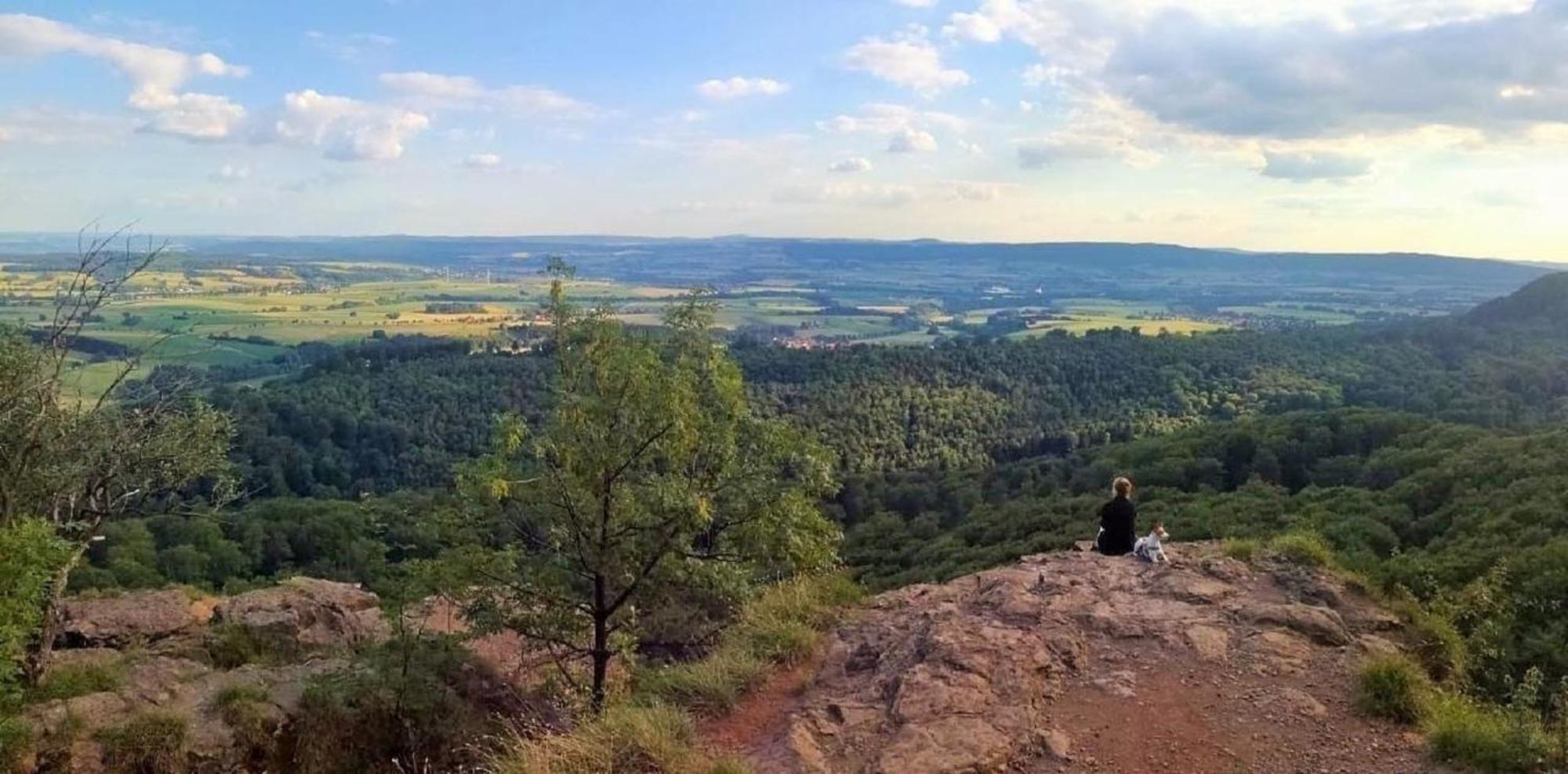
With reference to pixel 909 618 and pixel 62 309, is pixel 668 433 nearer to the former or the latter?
pixel 909 618

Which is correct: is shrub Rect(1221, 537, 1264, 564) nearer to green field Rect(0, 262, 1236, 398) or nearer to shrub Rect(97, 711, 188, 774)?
shrub Rect(97, 711, 188, 774)

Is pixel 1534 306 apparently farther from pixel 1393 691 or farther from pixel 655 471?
pixel 655 471

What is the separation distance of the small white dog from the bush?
3624 millimetres

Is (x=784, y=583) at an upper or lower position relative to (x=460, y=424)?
upper

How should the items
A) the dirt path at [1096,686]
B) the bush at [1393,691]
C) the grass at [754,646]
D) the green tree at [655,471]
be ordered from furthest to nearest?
1. the green tree at [655,471]
2. the grass at [754,646]
3. the bush at [1393,691]
4. the dirt path at [1096,686]

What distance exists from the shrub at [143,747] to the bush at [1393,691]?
1152 cm

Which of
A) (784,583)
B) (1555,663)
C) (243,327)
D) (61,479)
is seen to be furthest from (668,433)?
(243,327)

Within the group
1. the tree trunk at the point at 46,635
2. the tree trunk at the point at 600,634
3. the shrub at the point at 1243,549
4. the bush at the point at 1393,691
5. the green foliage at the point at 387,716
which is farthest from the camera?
the shrub at the point at 1243,549

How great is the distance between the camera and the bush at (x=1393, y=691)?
24.1 ft

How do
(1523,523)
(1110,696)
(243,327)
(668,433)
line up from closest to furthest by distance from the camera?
(1110,696) → (668,433) → (1523,523) → (243,327)

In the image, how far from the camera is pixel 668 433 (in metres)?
9.45

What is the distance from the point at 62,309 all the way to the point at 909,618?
10801 millimetres

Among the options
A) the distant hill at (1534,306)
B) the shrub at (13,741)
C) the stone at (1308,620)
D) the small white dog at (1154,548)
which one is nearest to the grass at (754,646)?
the small white dog at (1154,548)

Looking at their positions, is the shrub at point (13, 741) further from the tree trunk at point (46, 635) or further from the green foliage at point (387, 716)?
the green foliage at point (387, 716)
